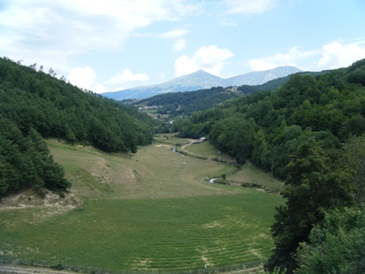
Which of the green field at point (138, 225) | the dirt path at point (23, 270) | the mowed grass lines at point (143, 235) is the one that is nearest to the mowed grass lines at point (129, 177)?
the green field at point (138, 225)

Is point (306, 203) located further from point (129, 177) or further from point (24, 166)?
point (129, 177)

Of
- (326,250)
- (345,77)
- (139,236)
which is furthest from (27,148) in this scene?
(345,77)

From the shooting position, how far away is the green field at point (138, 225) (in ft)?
96.6

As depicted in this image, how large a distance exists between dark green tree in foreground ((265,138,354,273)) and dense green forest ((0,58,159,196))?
3163 centimetres

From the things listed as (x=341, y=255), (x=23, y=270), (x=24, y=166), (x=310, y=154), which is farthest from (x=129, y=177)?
(x=341, y=255)

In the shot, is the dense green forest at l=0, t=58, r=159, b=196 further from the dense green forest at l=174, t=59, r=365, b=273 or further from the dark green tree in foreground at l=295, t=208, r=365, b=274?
the dark green tree in foreground at l=295, t=208, r=365, b=274

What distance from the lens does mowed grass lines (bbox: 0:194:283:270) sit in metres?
29.1

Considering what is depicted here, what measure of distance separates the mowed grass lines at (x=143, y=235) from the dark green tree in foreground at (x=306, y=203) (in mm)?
6407

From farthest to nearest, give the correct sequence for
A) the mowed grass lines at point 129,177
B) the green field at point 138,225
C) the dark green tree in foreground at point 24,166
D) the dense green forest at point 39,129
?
the mowed grass lines at point 129,177 < the dense green forest at point 39,129 < the dark green tree in foreground at point 24,166 < the green field at point 138,225

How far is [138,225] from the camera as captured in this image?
39094 mm

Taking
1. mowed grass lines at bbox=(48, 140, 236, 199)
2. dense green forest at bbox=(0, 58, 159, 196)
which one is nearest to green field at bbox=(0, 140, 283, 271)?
mowed grass lines at bbox=(48, 140, 236, 199)

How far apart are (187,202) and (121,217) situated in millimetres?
12329

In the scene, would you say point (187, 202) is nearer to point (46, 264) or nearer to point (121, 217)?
point (121, 217)

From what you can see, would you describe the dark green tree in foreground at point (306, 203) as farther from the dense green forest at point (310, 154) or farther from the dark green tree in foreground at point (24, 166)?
the dark green tree in foreground at point (24, 166)
